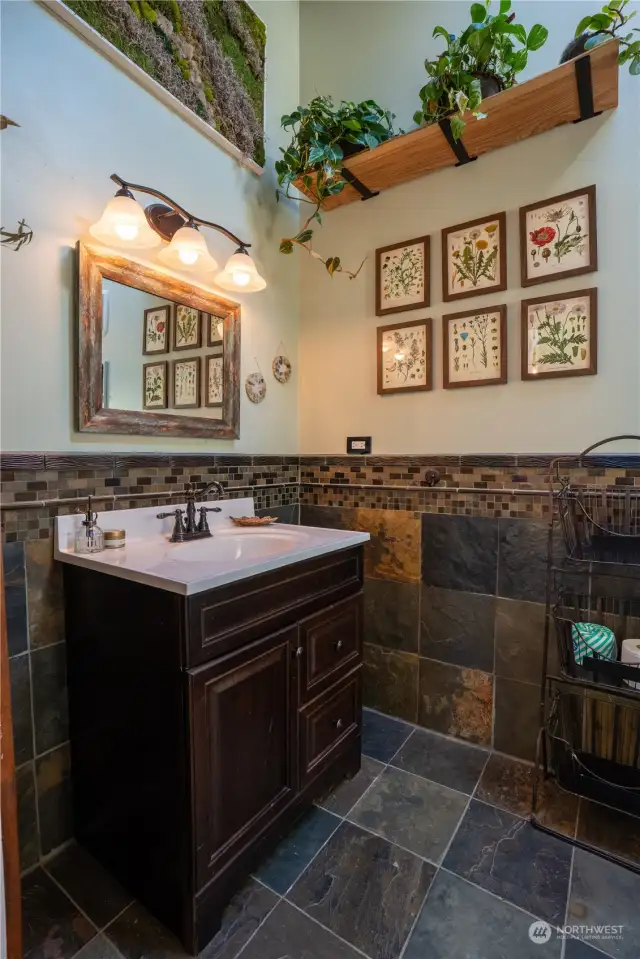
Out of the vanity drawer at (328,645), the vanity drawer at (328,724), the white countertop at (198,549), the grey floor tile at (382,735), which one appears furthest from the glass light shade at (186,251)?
the grey floor tile at (382,735)

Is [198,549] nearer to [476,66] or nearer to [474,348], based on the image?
[474,348]

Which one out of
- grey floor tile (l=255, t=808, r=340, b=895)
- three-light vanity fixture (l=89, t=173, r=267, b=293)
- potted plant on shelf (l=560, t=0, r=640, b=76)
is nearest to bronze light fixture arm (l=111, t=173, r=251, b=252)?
three-light vanity fixture (l=89, t=173, r=267, b=293)

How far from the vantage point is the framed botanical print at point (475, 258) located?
163cm

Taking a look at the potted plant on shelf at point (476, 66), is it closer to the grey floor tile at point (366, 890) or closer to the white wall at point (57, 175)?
the white wall at point (57, 175)

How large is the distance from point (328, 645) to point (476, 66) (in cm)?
201

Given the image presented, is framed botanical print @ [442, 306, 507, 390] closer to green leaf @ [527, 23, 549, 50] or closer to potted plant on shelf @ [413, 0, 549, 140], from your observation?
potted plant on shelf @ [413, 0, 549, 140]

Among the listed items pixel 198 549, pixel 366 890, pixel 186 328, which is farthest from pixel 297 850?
pixel 186 328

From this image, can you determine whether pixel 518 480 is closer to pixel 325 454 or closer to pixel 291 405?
pixel 325 454

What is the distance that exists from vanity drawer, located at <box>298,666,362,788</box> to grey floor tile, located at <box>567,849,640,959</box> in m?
0.72

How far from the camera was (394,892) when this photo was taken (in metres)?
1.15

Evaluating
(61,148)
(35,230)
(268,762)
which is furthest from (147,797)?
(61,148)

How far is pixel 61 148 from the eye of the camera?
120cm

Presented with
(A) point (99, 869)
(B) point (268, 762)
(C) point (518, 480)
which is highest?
(C) point (518, 480)

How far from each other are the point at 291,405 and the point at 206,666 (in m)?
1.37
